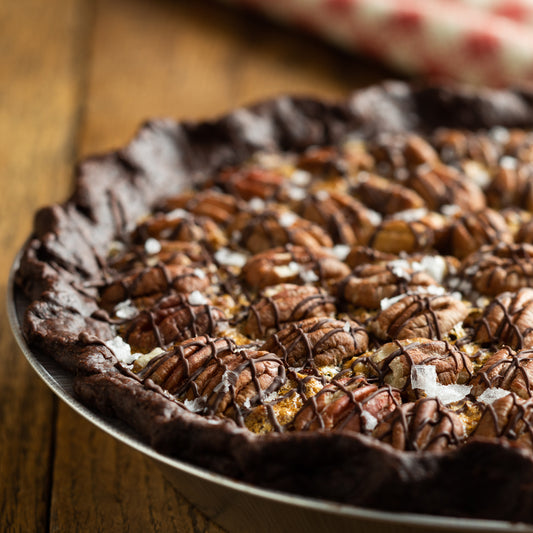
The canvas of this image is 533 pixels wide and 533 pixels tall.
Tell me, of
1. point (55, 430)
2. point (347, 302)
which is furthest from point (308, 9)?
point (55, 430)

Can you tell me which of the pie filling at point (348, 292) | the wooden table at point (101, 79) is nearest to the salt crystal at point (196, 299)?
the pie filling at point (348, 292)

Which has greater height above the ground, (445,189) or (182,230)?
(445,189)

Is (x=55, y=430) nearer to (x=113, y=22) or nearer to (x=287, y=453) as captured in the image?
(x=287, y=453)

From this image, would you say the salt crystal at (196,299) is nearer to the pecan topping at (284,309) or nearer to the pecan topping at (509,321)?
the pecan topping at (284,309)

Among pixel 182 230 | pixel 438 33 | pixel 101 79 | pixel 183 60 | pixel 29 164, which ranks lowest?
pixel 29 164

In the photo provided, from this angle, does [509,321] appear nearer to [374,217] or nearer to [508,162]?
[374,217]

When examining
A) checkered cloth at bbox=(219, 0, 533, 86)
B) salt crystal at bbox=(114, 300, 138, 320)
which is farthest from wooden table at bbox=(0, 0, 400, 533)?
salt crystal at bbox=(114, 300, 138, 320)

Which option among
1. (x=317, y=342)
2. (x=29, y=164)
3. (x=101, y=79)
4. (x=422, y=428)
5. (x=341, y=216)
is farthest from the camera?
(x=101, y=79)

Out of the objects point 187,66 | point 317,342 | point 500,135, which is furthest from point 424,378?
point 187,66
